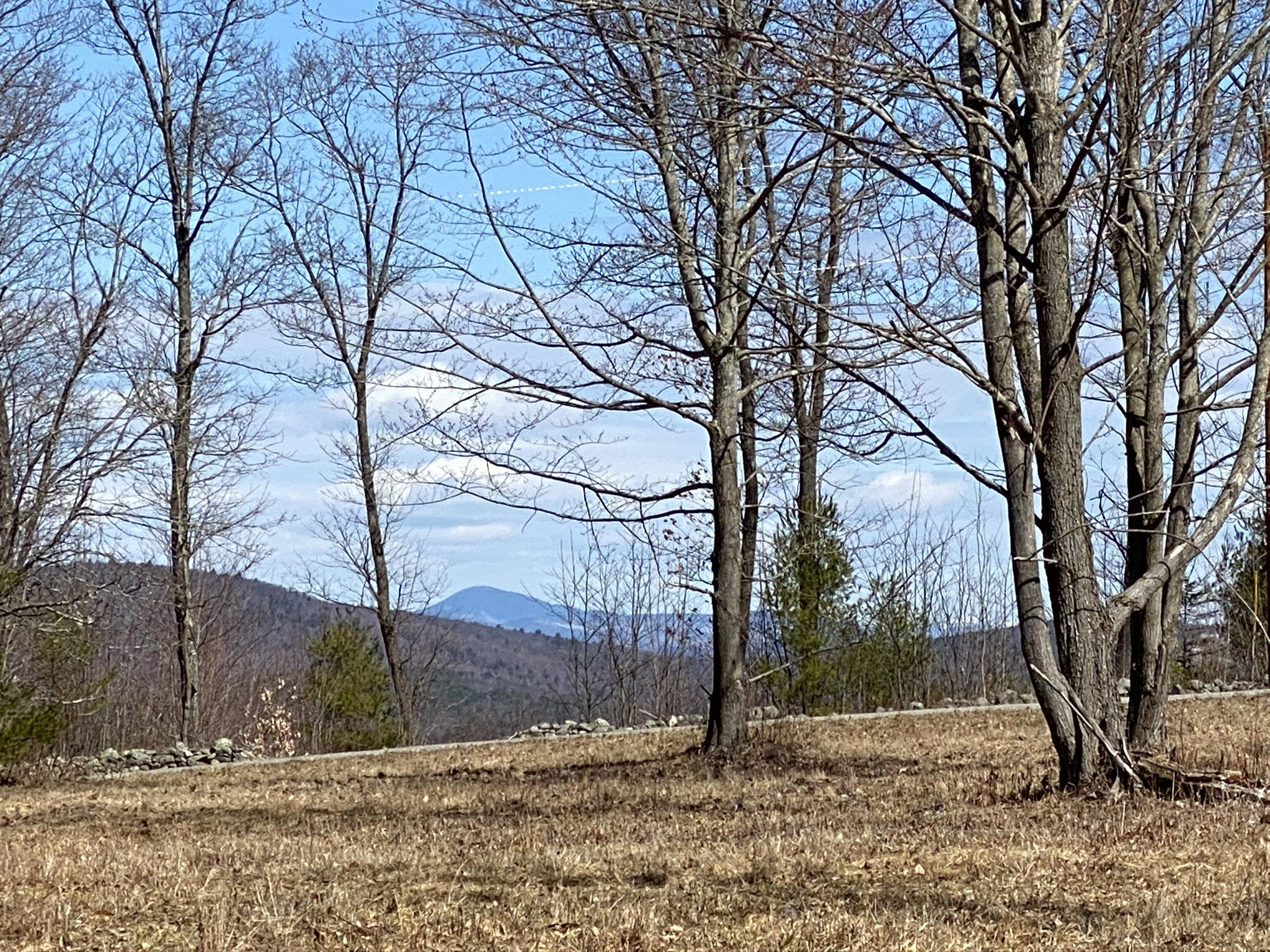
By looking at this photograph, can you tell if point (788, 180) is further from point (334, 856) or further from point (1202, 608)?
point (1202, 608)

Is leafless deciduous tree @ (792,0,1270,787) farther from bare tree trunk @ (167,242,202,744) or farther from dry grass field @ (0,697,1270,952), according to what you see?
bare tree trunk @ (167,242,202,744)

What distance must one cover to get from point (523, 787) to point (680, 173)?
18.2 ft

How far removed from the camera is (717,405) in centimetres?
1236

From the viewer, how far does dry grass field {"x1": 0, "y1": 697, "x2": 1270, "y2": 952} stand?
486cm

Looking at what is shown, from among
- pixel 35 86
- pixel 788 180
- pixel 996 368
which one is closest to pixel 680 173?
pixel 788 180

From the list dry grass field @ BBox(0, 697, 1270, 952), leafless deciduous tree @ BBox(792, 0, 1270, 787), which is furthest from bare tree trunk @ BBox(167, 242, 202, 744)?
leafless deciduous tree @ BBox(792, 0, 1270, 787)

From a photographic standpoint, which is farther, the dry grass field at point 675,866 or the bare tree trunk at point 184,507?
the bare tree trunk at point 184,507

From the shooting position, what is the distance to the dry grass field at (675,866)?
16.0 feet

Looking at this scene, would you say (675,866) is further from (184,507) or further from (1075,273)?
(184,507)

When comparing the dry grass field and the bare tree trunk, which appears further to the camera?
the bare tree trunk

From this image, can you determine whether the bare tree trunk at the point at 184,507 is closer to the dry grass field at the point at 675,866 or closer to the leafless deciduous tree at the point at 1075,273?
the dry grass field at the point at 675,866

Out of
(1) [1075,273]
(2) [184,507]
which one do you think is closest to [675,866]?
(1) [1075,273]

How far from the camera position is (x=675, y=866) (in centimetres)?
621

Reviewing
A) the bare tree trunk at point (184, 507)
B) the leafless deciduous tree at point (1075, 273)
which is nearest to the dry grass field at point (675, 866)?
the leafless deciduous tree at point (1075, 273)
